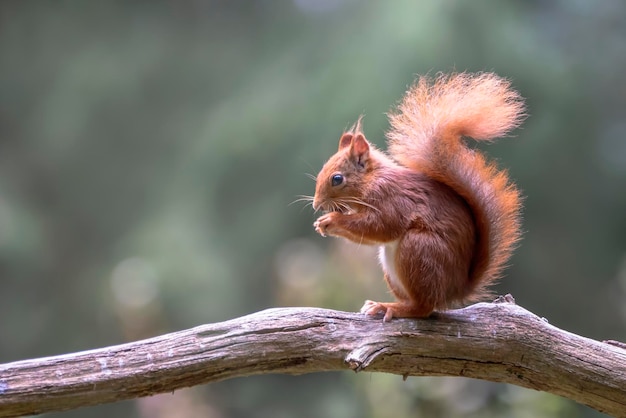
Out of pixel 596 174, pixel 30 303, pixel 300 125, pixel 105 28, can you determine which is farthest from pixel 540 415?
pixel 105 28

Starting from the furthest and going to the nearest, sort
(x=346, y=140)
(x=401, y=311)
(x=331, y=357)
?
(x=346, y=140)
(x=401, y=311)
(x=331, y=357)

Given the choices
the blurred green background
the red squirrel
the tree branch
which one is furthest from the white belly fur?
the blurred green background

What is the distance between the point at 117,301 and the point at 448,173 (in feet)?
11.0

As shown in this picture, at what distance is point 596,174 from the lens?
4.73 meters

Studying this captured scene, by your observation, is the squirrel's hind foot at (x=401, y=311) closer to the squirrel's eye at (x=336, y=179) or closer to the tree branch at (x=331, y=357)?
the tree branch at (x=331, y=357)

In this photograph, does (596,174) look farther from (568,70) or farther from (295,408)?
(295,408)

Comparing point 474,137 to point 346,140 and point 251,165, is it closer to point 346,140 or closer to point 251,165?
point 346,140

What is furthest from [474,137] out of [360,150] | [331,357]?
[331,357]

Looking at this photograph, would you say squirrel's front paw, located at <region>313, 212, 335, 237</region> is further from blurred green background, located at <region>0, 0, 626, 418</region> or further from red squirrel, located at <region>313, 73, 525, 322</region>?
blurred green background, located at <region>0, 0, 626, 418</region>

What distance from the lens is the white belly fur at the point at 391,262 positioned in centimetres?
195

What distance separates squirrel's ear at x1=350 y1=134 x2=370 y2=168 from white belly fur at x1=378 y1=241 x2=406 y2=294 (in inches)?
8.6

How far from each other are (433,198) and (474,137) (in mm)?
174

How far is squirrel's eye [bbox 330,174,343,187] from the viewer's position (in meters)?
2.02

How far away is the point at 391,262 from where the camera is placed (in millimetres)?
1972
